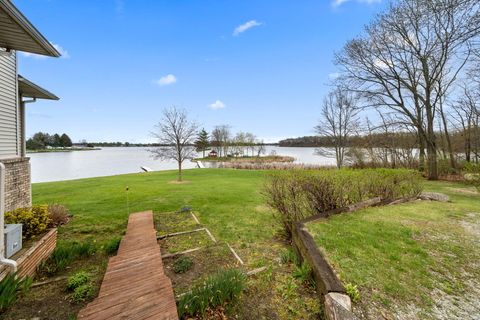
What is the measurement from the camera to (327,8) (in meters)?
8.70

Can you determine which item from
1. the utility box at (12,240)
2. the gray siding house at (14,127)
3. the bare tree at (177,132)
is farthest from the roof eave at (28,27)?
the bare tree at (177,132)

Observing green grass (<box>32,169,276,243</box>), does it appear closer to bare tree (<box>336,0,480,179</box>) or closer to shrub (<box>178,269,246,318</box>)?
shrub (<box>178,269,246,318</box>)

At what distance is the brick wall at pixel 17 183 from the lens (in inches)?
195

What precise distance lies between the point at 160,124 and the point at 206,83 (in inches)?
278

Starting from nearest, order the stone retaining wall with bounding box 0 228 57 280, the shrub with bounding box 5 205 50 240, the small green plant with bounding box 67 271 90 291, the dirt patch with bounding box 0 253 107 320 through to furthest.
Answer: the dirt patch with bounding box 0 253 107 320
the small green plant with bounding box 67 271 90 291
the stone retaining wall with bounding box 0 228 57 280
the shrub with bounding box 5 205 50 240

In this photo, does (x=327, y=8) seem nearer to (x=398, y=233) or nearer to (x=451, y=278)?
(x=398, y=233)

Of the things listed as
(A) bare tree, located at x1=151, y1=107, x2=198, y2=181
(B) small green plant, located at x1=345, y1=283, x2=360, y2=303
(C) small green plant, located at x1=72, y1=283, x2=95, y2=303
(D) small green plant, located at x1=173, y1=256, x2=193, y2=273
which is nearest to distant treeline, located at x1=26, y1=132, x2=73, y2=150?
(A) bare tree, located at x1=151, y1=107, x2=198, y2=181

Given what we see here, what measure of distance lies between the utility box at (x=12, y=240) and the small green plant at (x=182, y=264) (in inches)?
83.1

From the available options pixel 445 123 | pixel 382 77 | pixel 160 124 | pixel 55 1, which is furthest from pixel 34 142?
pixel 445 123

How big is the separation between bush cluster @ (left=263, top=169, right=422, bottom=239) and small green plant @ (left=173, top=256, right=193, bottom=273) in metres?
2.05

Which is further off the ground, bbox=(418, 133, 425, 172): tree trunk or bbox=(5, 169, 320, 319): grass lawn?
bbox=(418, 133, 425, 172): tree trunk

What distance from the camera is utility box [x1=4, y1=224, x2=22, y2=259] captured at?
269cm

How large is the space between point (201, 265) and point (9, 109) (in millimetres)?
6442

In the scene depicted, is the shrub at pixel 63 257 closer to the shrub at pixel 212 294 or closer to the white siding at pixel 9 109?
the shrub at pixel 212 294
